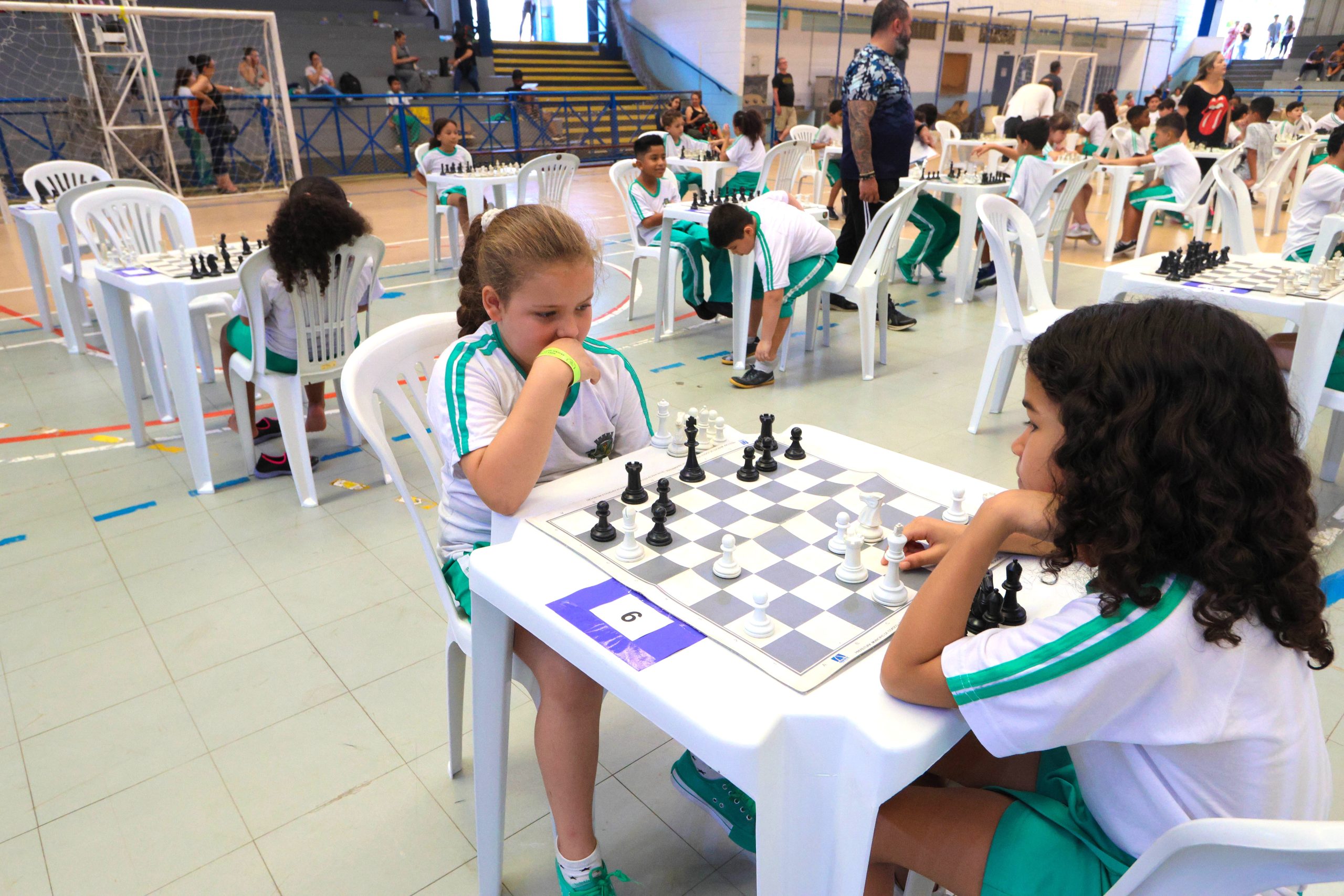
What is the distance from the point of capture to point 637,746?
69.4 inches

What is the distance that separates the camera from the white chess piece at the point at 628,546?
1084 mm

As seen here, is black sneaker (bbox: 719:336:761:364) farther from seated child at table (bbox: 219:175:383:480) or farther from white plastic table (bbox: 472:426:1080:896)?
white plastic table (bbox: 472:426:1080:896)

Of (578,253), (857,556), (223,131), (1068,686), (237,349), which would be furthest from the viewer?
(223,131)

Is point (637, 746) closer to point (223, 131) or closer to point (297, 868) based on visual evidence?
point (297, 868)

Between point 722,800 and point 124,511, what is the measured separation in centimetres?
242

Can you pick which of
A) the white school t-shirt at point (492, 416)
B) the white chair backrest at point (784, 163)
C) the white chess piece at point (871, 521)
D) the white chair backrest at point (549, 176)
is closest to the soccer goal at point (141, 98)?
the white chair backrest at point (549, 176)

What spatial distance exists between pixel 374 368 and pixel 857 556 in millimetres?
987

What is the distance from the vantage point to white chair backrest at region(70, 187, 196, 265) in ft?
11.7

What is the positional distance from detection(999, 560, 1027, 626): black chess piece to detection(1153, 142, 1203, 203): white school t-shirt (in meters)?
6.56

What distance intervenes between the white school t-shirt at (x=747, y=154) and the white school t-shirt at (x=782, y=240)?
3942mm

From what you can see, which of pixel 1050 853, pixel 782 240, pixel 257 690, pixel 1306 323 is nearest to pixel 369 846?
pixel 257 690

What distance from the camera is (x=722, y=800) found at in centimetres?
139

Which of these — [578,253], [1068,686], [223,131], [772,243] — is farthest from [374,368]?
[223,131]

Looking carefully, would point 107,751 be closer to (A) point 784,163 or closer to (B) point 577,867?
(B) point 577,867
